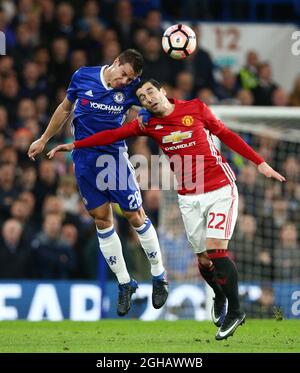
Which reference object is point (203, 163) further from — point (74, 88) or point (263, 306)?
point (263, 306)

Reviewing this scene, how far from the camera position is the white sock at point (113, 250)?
1216cm

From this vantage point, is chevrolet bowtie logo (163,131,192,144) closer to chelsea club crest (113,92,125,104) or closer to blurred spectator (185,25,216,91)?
chelsea club crest (113,92,125,104)

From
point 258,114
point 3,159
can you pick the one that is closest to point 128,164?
point 258,114

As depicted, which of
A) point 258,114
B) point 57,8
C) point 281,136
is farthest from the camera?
point 57,8

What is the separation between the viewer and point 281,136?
16688mm

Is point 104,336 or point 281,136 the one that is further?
point 281,136

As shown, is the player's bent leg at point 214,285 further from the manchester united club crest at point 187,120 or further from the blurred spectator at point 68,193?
the blurred spectator at point 68,193

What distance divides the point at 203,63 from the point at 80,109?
7567 millimetres

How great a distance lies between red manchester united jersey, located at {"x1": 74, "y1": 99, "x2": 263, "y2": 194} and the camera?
11.3 meters

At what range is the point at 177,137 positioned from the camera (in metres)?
11.3

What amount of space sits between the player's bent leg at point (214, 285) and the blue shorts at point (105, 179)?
0.86 metres
